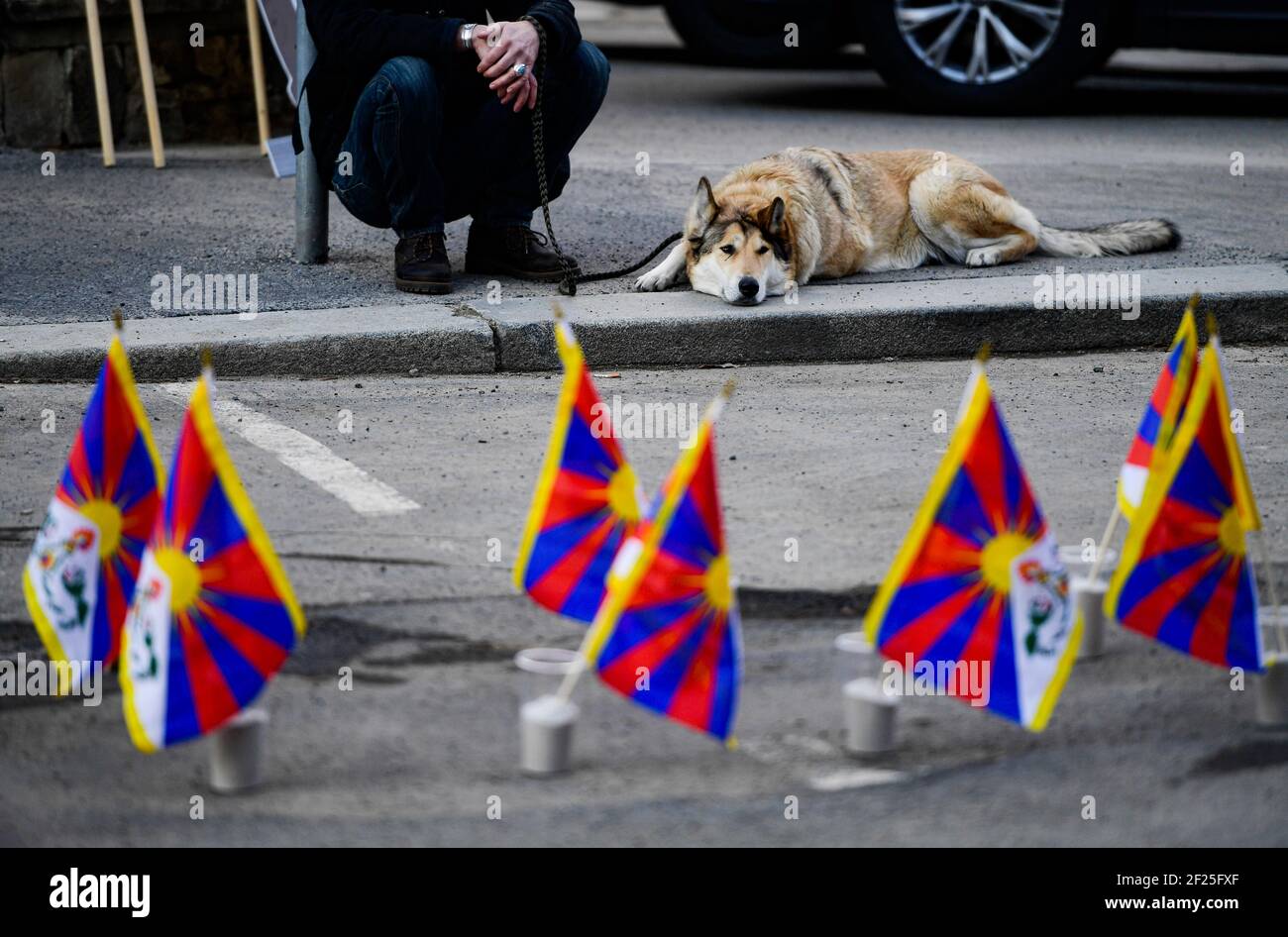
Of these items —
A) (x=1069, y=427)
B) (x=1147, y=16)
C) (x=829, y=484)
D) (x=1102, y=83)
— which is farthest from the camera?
(x=1102, y=83)

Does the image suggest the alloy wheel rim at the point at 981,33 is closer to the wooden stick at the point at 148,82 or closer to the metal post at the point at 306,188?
the wooden stick at the point at 148,82

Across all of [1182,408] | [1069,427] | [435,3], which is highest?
[435,3]

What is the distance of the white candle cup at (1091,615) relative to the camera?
3.79m

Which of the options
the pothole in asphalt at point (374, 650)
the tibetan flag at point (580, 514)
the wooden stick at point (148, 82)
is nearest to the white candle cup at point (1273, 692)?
the tibetan flag at point (580, 514)

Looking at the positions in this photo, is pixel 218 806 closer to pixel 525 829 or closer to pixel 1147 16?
pixel 525 829

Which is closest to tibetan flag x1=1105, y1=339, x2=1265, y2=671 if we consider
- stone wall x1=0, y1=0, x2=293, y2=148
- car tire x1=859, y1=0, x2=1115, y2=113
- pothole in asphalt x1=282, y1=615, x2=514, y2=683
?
pothole in asphalt x1=282, y1=615, x2=514, y2=683

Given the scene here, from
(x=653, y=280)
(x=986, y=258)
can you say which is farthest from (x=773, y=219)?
(x=986, y=258)

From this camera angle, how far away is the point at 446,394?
19.7ft

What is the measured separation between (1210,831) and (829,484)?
2.11m

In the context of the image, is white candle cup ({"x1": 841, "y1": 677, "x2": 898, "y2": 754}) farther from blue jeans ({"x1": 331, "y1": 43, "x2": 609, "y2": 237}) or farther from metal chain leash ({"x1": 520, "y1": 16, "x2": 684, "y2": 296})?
blue jeans ({"x1": 331, "y1": 43, "x2": 609, "y2": 237})

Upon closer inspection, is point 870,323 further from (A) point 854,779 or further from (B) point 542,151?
(A) point 854,779

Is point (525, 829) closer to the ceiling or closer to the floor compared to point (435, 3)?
closer to the floor

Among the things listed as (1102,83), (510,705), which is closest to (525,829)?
(510,705)

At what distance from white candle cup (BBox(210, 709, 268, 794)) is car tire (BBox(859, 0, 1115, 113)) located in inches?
319
